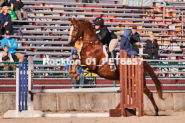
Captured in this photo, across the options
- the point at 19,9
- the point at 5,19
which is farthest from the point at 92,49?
the point at 19,9

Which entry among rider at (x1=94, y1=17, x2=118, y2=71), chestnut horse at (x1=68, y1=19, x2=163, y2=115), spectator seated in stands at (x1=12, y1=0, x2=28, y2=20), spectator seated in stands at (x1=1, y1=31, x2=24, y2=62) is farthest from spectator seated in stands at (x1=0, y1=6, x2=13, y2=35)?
rider at (x1=94, y1=17, x2=118, y2=71)

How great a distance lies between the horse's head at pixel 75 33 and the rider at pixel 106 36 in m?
0.49

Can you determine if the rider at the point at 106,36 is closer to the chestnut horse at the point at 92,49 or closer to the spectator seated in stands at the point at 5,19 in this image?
the chestnut horse at the point at 92,49

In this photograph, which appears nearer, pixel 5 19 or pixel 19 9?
pixel 5 19

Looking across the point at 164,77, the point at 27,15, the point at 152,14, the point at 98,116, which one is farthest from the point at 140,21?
the point at 98,116

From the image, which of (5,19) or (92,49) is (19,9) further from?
(92,49)

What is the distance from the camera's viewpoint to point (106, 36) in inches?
382

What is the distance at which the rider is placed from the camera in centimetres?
961

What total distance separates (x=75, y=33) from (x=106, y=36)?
815 mm

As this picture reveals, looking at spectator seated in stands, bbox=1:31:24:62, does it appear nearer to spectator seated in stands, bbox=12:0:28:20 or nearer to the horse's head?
spectator seated in stands, bbox=12:0:28:20

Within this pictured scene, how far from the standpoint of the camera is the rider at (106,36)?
9609mm

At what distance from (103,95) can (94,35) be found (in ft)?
7.50

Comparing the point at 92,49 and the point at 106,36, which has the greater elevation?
the point at 106,36

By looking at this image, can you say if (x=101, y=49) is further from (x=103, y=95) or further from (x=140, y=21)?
(x=140, y=21)
